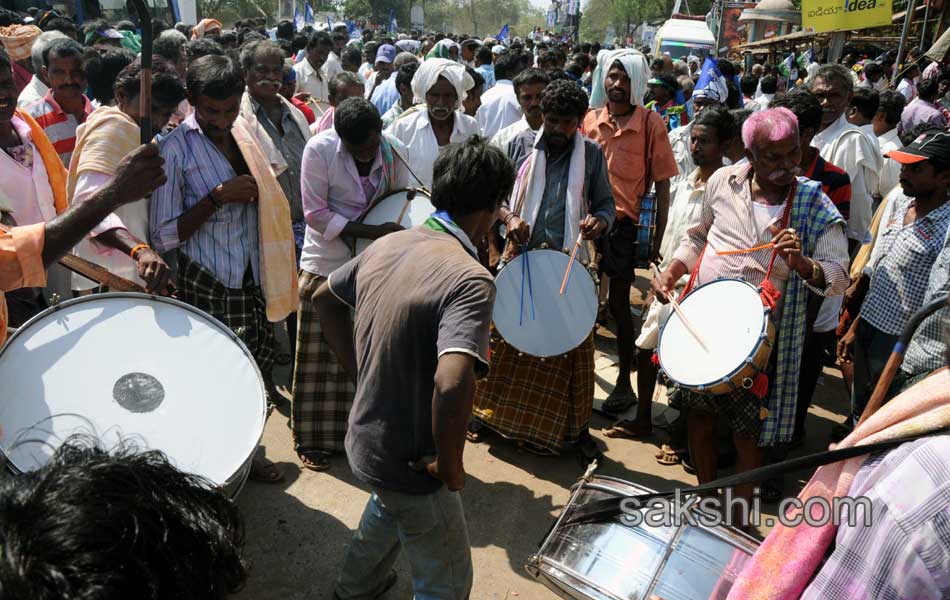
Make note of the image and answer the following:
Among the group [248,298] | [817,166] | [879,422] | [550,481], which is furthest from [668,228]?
[879,422]

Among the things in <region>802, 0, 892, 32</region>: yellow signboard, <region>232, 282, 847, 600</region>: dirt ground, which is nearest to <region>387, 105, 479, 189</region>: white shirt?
<region>232, 282, 847, 600</region>: dirt ground

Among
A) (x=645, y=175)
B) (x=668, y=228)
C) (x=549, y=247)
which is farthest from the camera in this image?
(x=668, y=228)

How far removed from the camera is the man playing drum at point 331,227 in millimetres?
3594

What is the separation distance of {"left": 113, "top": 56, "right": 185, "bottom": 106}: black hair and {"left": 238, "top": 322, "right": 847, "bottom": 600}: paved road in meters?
1.86

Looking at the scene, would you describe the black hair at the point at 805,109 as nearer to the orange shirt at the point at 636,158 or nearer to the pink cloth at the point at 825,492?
the orange shirt at the point at 636,158

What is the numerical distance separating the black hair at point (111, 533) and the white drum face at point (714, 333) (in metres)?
2.37

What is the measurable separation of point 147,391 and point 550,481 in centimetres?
226

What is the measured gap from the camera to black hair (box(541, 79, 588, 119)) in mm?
3822


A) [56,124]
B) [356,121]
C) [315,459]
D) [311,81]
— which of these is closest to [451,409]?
[356,121]

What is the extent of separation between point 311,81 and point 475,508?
259 inches

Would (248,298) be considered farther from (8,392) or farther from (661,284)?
(661,284)

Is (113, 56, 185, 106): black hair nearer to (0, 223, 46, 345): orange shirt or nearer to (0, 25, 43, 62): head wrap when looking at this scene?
(0, 223, 46, 345): orange shirt

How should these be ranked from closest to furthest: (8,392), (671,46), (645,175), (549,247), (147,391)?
(8,392)
(147,391)
(549,247)
(645,175)
(671,46)

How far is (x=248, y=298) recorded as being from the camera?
3484mm
